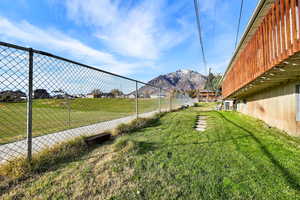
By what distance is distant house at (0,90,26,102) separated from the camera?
7.38ft

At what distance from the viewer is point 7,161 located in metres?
2.01

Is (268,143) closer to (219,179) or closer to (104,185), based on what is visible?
(219,179)

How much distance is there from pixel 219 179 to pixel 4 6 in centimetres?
494

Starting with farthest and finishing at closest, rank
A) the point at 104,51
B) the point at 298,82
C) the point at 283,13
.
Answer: the point at 104,51
the point at 298,82
the point at 283,13

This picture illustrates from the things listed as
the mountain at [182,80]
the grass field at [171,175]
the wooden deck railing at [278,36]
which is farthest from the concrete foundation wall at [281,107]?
the mountain at [182,80]

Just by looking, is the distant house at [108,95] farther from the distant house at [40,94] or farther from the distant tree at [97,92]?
the distant house at [40,94]

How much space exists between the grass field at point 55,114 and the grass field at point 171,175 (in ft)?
5.21

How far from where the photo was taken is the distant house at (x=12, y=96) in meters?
2.25

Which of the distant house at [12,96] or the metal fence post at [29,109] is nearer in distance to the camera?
the metal fence post at [29,109]

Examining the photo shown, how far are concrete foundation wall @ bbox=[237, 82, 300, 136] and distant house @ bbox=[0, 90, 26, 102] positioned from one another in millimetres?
6145

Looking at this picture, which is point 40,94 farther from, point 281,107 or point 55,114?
point 281,107

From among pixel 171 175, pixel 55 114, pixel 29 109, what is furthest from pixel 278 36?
pixel 55 114

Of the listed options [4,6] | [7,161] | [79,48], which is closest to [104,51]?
[79,48]

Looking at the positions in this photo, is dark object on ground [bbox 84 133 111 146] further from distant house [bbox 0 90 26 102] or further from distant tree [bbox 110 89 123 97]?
distant tree [bbox 110 89 123 97]
